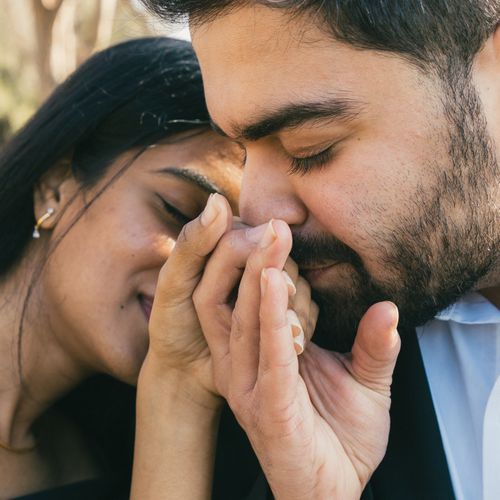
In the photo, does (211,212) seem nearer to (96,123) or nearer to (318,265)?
(318,265)

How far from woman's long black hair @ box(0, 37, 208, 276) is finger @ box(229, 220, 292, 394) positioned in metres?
0.86

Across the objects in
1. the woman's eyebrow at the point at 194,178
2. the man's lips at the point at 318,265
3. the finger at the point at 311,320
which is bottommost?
the finger at the point at 311,320

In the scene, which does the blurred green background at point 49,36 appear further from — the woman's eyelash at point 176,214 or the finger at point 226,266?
the finger at point 226,266

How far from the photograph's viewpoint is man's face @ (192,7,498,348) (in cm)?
189

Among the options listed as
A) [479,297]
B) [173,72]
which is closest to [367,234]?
[479,297]

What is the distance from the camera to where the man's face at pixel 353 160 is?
1.89 m

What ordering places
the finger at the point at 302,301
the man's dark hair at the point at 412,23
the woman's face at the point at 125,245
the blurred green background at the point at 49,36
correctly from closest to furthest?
the man's dark hair at the point at 412,23 < the finger at the point at 302,301 < the woman's face at the point at 125,245 < the blurred green background at the point at 49,36

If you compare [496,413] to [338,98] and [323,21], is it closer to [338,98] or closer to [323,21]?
[338,98]

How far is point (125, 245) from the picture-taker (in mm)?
2387

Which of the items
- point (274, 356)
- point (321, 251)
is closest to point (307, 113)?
point (321, 251)

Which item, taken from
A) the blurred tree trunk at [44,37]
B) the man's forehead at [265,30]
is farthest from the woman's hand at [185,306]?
the blurred tree trunk at [44,37]

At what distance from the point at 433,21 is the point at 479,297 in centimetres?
77

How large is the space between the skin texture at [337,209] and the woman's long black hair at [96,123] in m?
0.53

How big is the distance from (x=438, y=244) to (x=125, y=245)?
0.92m
